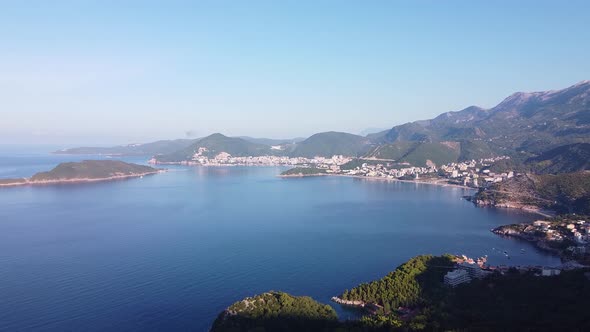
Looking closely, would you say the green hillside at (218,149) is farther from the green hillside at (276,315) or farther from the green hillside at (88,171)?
the green hillside at (276,315)

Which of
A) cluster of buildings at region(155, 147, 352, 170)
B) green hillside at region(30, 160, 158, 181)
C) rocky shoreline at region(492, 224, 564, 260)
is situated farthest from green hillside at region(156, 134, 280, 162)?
rocky shoreline at region(492, 224, 564, 260)

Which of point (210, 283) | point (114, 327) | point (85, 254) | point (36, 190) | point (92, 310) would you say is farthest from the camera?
point (36, 190)

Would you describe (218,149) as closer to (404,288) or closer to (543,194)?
(543,194)

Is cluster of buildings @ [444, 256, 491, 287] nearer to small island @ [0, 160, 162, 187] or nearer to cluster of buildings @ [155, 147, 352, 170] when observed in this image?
small island @ [0, 160, 162, 187]

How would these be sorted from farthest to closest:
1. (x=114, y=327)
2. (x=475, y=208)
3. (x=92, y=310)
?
(x=475, y=208), (x=92, y=310), (x=114, y=327)

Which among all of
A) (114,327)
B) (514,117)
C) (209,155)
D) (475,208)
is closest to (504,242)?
(475,208)

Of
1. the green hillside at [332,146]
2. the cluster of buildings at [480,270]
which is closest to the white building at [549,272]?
the cluster of buildings at [480,270]

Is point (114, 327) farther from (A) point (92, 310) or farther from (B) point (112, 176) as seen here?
(B) point (112, 176)
